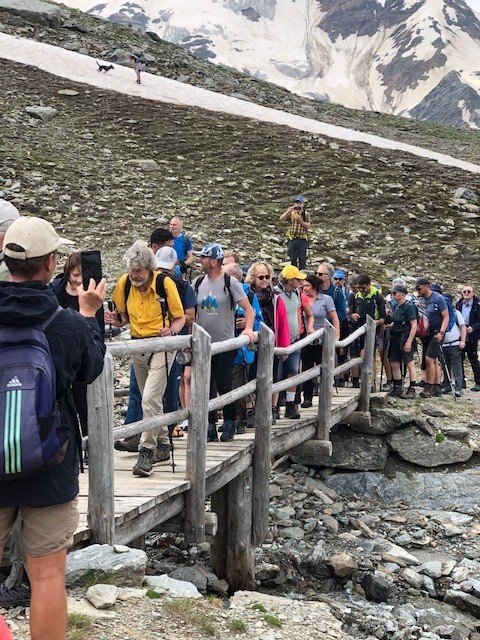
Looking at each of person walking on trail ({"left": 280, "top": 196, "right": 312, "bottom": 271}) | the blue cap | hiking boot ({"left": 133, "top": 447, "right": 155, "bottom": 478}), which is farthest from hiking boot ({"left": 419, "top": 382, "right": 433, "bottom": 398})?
hiking boot ({"left": 133, "top": 447, "right": 155, "bottom": 478})

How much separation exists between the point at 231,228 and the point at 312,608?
1665cm

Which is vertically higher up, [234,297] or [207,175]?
[207,175]

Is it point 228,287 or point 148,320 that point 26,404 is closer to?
point 148,320

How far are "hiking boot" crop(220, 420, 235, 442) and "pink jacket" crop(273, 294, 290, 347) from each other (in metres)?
1.35

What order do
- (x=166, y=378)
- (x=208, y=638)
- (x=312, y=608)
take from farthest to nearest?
1. (x=166, y=378)
2. (x=312, y=608)
3. (x=208, y=638)

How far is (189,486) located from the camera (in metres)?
6.73

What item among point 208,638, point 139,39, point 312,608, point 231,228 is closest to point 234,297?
point 312,608

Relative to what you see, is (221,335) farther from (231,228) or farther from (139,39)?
(139,39)

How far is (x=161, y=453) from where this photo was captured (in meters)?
7.20

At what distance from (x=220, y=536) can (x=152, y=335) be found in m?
3.36

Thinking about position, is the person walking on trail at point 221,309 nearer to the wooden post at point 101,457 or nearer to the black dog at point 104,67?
the wooden post at point 101,457

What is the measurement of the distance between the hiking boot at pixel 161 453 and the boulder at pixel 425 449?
6.72 meters

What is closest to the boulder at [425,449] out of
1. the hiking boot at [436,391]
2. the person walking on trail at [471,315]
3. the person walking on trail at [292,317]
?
the hiking boot at [436,391]

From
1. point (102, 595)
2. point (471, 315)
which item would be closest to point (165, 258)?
point (102, 595)
